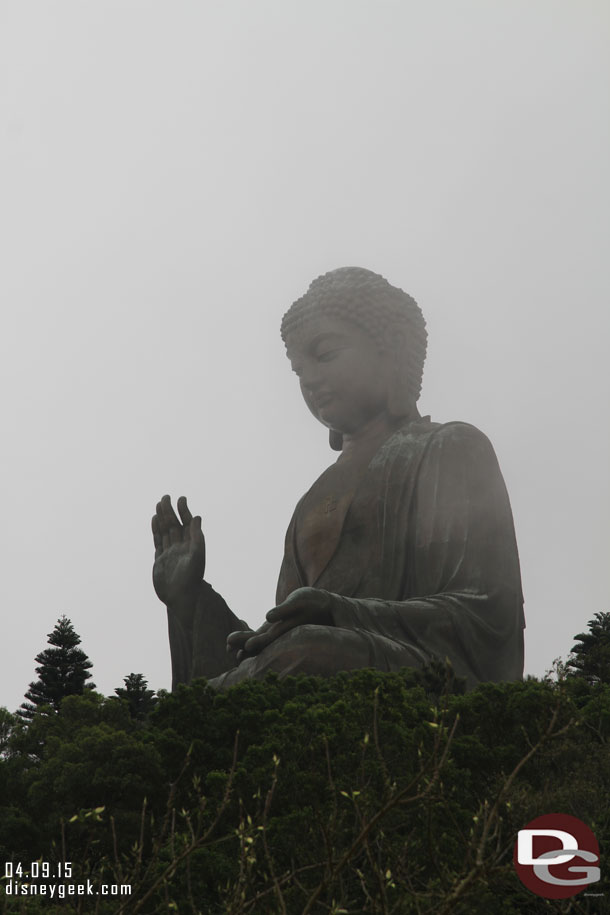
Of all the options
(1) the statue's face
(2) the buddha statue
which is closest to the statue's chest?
(2) the buddha statue

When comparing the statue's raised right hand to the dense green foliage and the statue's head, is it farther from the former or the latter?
the dense green foliage

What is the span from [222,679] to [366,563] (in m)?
1.56

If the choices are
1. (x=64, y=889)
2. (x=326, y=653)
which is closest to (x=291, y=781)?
(x=64, y=889)

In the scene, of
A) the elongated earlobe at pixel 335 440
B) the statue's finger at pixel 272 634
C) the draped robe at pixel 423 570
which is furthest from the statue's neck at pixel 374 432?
the statue's finger at pixel 272 634

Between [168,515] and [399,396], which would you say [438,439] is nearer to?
[399,396]

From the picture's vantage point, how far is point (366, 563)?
10344 millimetres

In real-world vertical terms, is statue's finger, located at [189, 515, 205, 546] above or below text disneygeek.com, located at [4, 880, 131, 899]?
above

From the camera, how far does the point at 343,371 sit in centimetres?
1107

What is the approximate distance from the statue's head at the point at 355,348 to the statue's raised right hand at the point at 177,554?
158 centimetres

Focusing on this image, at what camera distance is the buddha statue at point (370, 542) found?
9055mm

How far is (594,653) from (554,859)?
8.62 m

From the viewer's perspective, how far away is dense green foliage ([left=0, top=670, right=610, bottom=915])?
18.6 feet

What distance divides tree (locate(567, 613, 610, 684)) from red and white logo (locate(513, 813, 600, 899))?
5505mm

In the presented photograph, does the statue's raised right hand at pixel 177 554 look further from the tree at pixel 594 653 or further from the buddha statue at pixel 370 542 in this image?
the tree at pixel 594 653
